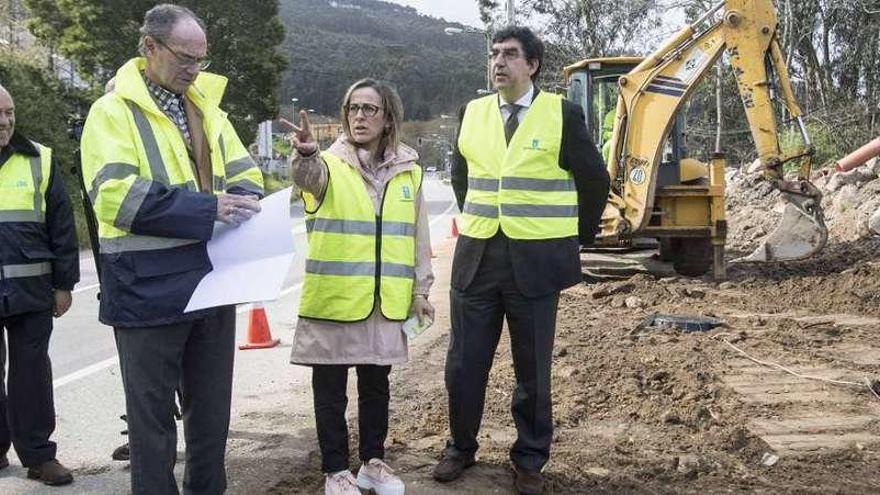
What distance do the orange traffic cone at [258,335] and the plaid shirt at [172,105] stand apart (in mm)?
5119

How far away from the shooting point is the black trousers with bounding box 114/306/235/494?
3.15 metres

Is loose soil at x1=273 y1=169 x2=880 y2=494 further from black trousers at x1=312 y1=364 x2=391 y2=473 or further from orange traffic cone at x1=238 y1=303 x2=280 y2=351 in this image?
orange traffic cone at x1=238 y1=303 x2=280 y2=351

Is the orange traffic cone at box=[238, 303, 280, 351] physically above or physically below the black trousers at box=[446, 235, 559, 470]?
below

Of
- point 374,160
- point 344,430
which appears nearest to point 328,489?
point 344,430

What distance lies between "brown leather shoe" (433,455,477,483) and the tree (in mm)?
29867

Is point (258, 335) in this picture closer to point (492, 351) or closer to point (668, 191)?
point (492, 351)

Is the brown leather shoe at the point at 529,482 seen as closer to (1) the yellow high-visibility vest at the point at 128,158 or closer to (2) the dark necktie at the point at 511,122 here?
(2) the dark necktie at the point at 511,122

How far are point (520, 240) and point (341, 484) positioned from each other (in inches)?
55.4

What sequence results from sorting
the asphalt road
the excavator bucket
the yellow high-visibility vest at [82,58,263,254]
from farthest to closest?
the excavator bucket, the asphalt road, the yellow high-visibility vest at [82,58,263,254]

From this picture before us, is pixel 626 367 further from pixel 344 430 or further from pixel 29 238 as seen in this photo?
pixel 29 238

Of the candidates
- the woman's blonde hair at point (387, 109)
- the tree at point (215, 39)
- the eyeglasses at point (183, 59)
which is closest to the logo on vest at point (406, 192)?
the woman's blonde hair at point (387, 109)

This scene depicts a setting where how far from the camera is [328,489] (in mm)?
4000

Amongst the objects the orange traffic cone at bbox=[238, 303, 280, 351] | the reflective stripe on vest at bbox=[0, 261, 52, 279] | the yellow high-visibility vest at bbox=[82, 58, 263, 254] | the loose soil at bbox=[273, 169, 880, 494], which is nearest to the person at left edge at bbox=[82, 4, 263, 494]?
the yellow high-visibility vest at bbox=[82, 58, 263, 254]

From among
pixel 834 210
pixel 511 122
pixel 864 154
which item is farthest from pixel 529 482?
pixel 834 210
